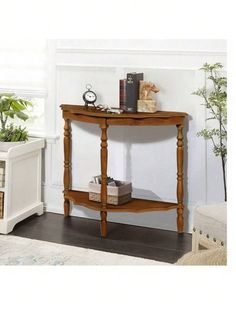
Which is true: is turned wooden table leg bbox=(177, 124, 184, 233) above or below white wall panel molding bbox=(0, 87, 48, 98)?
below

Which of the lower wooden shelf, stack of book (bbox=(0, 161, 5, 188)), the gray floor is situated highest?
stack of book (bbox=(0, 161, 5, 188))

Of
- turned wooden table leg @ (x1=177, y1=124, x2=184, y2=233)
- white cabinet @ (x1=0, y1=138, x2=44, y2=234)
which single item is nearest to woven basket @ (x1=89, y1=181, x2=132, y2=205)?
turned wooden table leg @ (x1=177, y1=124, x2=184, y2=233)

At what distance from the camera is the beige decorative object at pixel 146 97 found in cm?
348

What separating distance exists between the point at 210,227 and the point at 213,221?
0.04m

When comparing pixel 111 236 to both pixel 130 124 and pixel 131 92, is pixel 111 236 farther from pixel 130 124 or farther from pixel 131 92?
pixel 131 92

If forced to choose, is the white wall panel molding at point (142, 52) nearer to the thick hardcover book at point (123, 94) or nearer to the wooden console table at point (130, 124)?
the thick hardcover book at point (123, 94)

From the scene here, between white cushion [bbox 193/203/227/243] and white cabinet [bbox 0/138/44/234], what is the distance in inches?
60.0

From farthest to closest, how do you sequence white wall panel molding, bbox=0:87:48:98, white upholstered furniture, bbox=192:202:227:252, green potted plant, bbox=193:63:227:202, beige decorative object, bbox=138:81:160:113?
1. white wall panel molding, bbox=0:87:48:98
2. beige decorative object, bbox=138:81:160:113
3. green potted plant, bbox=193:63:227:202
4. white upholstered furniture, bbox=192:202:227:252

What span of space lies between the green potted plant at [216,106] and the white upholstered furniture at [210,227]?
2.78 feet

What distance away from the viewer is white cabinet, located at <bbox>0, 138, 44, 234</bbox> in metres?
3.53

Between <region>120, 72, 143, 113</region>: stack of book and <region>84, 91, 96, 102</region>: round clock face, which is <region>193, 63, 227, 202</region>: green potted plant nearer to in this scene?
<region>120, 72, 143, 113</region>: stack of book

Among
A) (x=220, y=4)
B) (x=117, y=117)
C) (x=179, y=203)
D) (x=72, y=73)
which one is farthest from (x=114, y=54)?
(x=220, y=4)

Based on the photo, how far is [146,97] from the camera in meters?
3.51

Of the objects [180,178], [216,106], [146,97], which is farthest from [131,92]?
[180,178]
